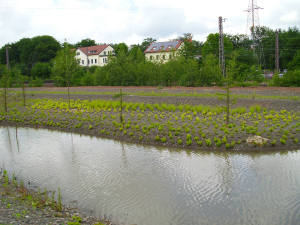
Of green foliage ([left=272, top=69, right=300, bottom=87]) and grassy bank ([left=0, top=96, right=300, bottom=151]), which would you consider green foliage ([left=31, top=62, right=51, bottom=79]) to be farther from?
green foliage ([left=272, top=69, right=300, bottom=87])

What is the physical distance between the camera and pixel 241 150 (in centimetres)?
1419

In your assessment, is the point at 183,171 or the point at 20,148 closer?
the point at 183,171

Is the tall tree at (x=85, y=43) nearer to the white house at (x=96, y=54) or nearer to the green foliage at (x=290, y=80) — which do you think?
the white house at (x=96, y=54)

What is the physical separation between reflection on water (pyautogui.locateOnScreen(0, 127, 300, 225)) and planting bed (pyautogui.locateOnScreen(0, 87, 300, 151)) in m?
1.07

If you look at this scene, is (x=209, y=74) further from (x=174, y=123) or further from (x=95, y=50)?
(x=95, y=50)

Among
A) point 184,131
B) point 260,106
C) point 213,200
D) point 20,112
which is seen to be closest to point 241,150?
point 184,131

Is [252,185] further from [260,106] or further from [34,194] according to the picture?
[260,106]

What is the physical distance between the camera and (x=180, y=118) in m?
19.8

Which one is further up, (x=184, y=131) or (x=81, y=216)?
(x=184, y=131)

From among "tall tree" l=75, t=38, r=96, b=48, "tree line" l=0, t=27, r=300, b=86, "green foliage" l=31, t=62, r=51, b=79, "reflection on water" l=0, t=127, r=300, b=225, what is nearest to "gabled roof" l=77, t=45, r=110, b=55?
"tall tree" l=75, t=38, r=96, b=48

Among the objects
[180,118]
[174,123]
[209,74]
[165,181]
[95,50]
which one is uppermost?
[95,50]

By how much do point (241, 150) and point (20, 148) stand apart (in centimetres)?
1198

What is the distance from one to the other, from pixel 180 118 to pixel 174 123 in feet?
5.16

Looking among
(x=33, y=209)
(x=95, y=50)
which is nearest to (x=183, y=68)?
(x=33, y=209)
